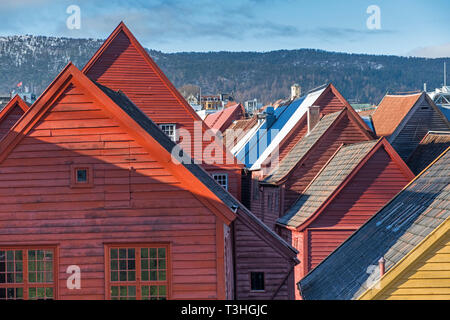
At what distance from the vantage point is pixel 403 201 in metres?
20.0

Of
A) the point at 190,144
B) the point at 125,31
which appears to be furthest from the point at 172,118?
the point at 125,31

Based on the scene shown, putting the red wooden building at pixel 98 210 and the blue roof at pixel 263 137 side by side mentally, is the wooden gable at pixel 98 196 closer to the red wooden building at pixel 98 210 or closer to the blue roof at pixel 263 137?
the red wooden building at pixel 98 210

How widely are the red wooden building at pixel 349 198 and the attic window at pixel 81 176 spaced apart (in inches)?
657

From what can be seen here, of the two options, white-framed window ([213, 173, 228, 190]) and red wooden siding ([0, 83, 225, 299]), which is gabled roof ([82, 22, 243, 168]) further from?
red wooden siding ([0, 83, 225, 299])

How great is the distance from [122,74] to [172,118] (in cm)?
331

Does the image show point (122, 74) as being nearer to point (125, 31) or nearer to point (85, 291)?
point (125, 31)

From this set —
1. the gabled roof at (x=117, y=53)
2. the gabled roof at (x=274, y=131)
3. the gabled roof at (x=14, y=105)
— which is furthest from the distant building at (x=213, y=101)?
the gabled roof at (x=14, y=105)

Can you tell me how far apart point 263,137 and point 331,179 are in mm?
14749

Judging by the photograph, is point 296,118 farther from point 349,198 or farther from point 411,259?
point 411,259

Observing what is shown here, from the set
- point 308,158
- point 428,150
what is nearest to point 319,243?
→ point 308,158

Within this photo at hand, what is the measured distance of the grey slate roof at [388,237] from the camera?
1611cm

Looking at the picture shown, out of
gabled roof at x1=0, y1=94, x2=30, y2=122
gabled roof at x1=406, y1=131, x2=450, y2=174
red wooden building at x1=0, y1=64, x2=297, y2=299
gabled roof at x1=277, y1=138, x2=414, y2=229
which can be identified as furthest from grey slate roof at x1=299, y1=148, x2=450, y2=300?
gabled roof at x1=406, y1=131, x2=450, y2=174

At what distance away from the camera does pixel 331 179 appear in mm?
33125

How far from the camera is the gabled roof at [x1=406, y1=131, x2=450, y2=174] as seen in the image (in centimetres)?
3762
